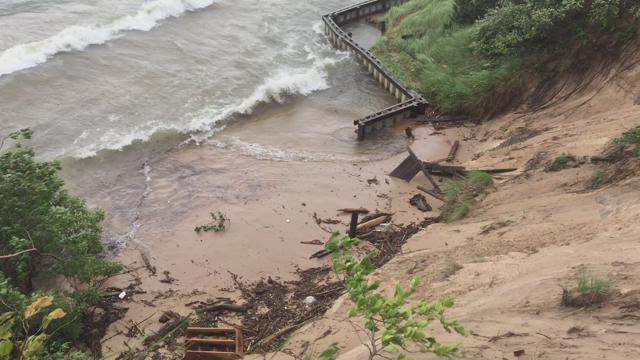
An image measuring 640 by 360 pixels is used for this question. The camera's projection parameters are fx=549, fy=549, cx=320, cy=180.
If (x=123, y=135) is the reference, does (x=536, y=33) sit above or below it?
above

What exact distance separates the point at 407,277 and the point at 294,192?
19.6ft

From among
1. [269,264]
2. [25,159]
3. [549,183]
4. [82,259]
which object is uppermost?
[25,159]

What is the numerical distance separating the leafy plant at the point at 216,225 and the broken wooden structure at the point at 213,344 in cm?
398

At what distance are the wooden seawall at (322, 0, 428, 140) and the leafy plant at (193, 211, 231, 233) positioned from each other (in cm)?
682

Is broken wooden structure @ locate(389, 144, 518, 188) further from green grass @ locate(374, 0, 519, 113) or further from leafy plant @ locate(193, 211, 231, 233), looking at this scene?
leafy plant @ locate(193, 211, 231, 233)

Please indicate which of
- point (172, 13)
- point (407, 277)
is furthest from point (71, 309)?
point (172, 13)

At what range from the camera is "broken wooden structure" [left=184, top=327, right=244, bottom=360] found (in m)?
10.4

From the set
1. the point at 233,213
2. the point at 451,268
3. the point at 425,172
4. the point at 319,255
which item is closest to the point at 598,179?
the point at 451,268

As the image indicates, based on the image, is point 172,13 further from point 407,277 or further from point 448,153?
point 407,277

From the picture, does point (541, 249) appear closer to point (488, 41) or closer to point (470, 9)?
point (488, 41)

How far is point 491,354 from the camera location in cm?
652

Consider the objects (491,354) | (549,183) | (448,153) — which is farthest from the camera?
(448,153)

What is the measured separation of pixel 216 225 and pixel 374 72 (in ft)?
40.7

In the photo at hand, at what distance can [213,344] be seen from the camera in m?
10.7
